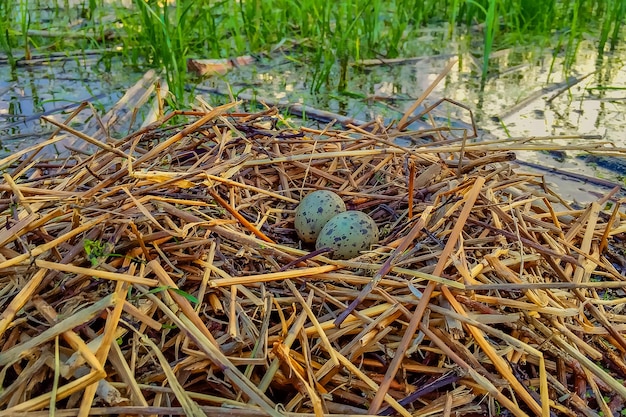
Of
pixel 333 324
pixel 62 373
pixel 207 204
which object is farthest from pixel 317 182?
pixel 62 373

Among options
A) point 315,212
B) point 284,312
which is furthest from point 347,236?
point 284,312

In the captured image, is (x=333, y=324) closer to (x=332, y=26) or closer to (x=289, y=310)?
(x=289, y=310)

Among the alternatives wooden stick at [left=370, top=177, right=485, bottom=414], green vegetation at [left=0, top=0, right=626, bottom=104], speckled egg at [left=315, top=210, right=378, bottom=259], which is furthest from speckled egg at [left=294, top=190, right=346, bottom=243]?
green vegetation at [left=0, top=0, right=626, bottom=104]

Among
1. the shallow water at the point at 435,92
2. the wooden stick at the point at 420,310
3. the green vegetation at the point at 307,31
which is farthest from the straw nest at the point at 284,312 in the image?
the green vegetation at the point at 307,31

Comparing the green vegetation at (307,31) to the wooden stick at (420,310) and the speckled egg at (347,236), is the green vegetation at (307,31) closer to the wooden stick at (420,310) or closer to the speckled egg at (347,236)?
the speckled egg at (347,236)

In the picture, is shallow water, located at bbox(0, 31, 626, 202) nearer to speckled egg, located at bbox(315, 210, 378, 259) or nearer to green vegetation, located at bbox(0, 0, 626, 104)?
green vegetation, located at bbox(0, 0, 626, 104)

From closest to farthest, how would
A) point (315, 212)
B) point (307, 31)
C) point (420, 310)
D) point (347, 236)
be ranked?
point (420, 310) → point (347, 236) → point (315, 212) → point (307, 31)

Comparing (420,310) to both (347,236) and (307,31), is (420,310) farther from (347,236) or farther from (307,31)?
(307,31)
